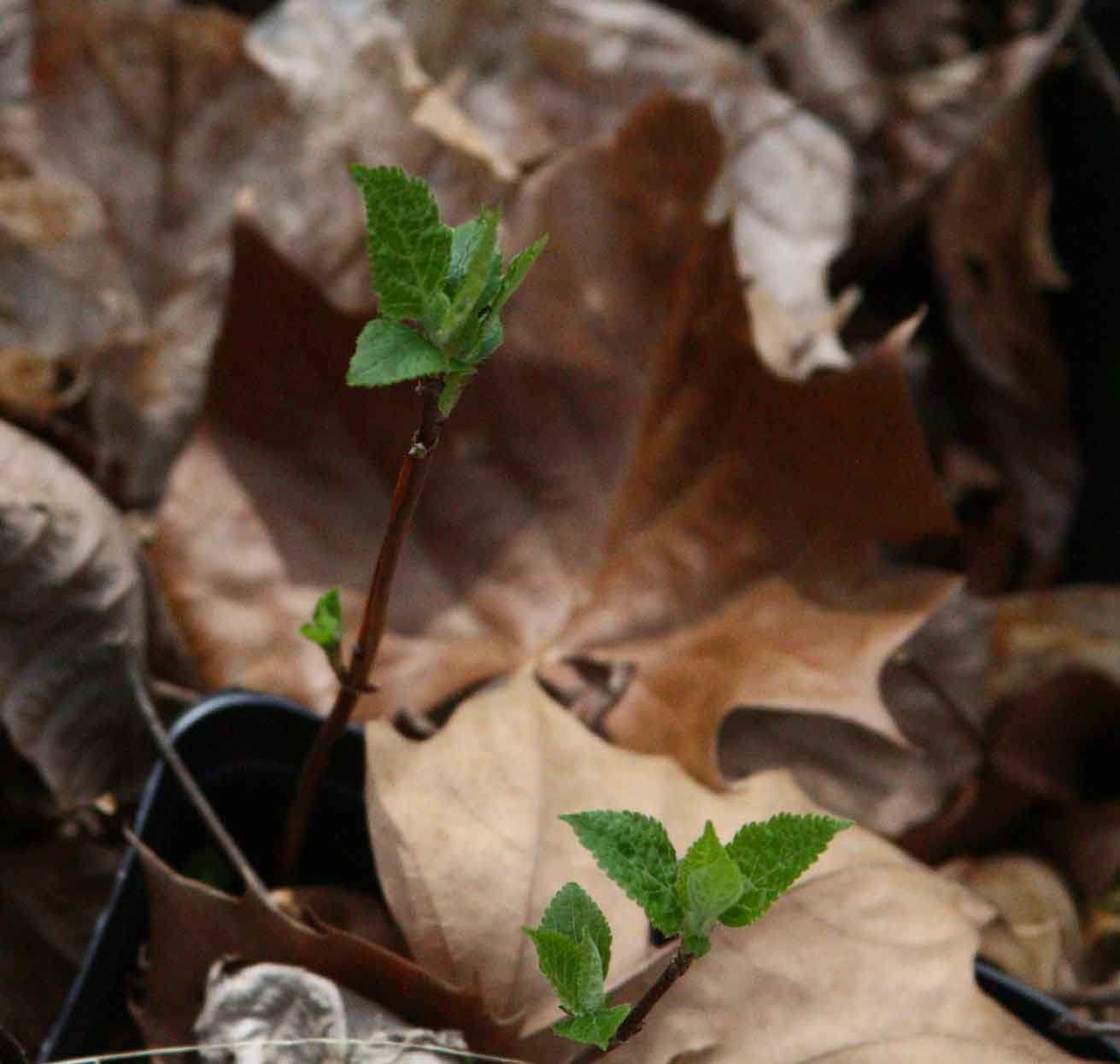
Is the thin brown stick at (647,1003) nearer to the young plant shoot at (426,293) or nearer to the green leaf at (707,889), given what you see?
the green leaf at (707,889)

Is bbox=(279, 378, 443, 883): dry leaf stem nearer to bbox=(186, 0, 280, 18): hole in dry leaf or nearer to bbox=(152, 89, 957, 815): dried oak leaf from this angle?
bbox=(152, 89, 957, 815): dried oak leaf

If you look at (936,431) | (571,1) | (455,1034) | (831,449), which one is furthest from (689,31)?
(455,1034)

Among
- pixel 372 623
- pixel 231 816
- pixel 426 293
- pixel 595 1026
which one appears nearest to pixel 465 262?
pixel 426 293

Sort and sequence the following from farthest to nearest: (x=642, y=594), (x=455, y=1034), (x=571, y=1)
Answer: (x=571, y=1) < (x=642, y=594) < (x=455, y=1034)

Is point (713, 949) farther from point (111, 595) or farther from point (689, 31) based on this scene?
point (689, 31)

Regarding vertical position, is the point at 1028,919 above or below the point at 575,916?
below

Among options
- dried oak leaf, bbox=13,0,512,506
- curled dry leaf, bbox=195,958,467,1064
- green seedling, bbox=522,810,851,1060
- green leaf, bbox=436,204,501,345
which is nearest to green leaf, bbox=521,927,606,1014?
green seedling, bbox=522,810,851,1060

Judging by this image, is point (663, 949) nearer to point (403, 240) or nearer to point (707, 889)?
point (707, 889)

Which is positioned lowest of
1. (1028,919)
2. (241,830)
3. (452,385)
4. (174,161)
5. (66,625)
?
(1028,919)

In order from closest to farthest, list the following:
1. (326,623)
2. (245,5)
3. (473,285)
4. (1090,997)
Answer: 1. (473,285)
2. (326,623)
3. (1090,997)
4. (245,5)
